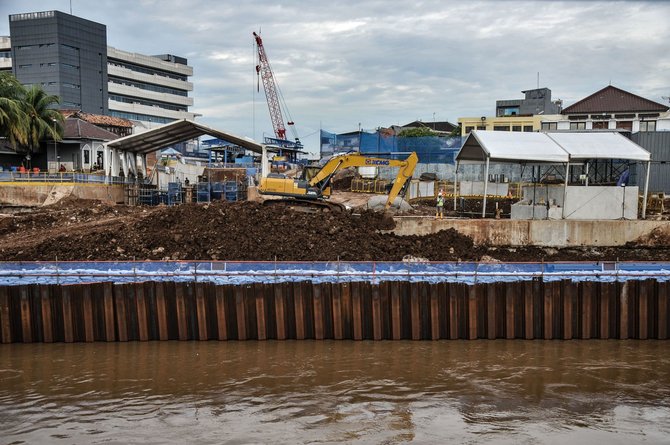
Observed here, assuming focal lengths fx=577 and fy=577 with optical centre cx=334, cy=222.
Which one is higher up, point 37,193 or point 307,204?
point 37,193

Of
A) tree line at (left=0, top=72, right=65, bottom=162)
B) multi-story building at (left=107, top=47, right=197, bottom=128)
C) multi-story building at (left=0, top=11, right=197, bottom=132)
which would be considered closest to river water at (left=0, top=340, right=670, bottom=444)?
tree line at (left=0, top=72, right=65, bottom=162)

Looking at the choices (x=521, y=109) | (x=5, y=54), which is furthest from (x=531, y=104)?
(x=5, y=54)

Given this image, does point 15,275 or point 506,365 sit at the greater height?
point 15,275

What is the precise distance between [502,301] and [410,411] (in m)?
5.62

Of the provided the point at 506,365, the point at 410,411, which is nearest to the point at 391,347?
the point at 506,365

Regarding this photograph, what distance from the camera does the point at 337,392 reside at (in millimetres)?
12086

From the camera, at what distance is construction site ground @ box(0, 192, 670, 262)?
19.1 m

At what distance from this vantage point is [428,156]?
45938 millimetres

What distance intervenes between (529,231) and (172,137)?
23271 millimetres

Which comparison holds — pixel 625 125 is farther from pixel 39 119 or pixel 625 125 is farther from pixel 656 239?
pixel 39 119

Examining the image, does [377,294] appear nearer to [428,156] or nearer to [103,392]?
[103,392]

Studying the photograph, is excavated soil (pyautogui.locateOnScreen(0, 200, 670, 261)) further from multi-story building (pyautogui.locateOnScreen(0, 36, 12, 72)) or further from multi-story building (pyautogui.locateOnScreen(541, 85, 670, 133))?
multi-story building (pyautogui.locateOnScreen(0, 36, 12, 72))

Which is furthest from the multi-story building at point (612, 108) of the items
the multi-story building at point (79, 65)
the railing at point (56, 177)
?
the multi-story building at point (79, 65)

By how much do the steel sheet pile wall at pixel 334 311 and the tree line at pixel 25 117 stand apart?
2605 cm
